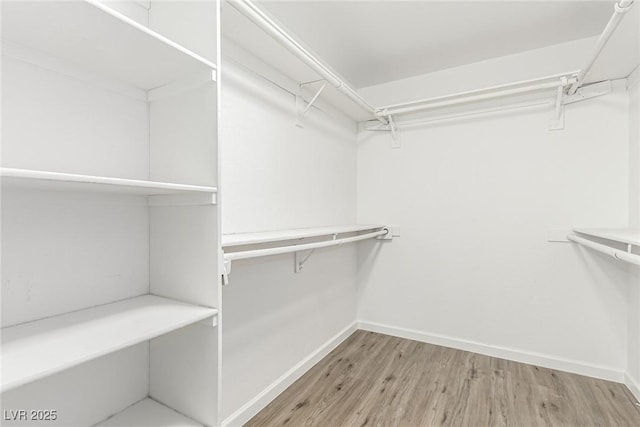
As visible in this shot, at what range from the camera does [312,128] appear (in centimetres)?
230

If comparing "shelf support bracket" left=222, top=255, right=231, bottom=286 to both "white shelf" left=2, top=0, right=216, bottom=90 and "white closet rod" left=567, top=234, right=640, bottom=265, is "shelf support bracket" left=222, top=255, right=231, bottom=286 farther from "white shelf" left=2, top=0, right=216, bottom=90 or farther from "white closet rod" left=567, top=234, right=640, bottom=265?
"white closet rod" left=567, top=234, right=640, bottom=265

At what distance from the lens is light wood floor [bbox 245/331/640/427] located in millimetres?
1662

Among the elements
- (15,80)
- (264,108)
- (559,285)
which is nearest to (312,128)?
(264,108)

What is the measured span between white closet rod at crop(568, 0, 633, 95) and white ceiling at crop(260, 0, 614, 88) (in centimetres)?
35

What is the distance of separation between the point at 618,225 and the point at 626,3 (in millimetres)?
1424

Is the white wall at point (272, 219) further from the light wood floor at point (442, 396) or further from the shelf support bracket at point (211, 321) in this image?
the shelf support bracket at point (211, 321)

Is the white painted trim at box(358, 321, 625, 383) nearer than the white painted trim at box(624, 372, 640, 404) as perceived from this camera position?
No

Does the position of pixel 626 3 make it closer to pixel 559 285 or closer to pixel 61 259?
pixel 559 285

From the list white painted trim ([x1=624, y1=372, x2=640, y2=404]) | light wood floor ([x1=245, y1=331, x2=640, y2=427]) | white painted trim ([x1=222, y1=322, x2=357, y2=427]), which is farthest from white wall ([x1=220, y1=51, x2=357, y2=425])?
white painted trim ([x1=624, y1=372, x2=640, y2=404])

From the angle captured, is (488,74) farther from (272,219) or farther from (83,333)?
(83,333)

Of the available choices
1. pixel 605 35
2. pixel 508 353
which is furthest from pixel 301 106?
pixel 508 353

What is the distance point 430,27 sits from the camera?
77.5 inches

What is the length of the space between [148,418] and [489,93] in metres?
2.62

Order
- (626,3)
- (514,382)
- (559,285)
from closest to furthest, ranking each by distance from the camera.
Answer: (626,3) < (514,382) < (559,285)
